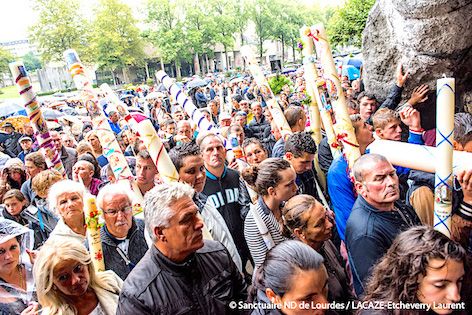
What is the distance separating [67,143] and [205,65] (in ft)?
157

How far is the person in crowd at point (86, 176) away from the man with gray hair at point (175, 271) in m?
2.74

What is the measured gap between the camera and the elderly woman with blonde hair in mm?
2270

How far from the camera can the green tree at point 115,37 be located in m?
40.0

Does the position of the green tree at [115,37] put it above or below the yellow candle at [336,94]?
above

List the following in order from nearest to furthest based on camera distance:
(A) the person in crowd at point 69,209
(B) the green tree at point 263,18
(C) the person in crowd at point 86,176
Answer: (A) the person in crowd at point 69,209 → (C) the person in crowd at point 86,176 → (B) the green tree at point 263,18

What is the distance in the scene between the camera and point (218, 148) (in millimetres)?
3654

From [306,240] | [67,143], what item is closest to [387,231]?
[306,240]

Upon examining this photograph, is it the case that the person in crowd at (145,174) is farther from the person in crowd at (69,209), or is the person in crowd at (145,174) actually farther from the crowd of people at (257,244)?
the person in crowd at (69,209)

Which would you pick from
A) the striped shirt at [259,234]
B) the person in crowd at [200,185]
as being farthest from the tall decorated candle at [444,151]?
the person in crowd at [200,185]

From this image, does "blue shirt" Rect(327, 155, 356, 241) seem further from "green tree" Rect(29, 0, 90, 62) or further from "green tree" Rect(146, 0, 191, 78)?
"green tree" Rect(146, 0, 191, 78)

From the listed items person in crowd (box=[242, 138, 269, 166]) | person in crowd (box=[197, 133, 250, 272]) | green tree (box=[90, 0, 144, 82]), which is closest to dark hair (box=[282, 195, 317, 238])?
person in crowd (box=[197, 133, 250, 272])

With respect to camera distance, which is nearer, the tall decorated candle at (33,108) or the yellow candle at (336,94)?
the yellow candle at (336,94)

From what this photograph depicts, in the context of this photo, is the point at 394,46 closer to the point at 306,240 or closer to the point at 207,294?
the point at 306,240

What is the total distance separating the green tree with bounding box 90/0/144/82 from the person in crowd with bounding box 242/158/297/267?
1595 inches
